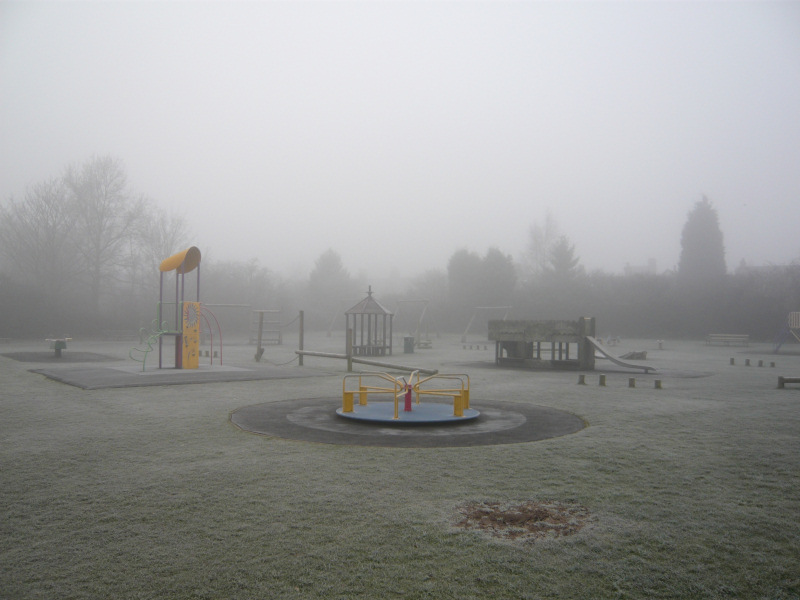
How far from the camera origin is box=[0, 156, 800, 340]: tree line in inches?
1278

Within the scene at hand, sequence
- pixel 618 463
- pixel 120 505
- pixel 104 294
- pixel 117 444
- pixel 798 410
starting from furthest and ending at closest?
pixel 104 294
pixel 798 410
pixel 117 444
pixel 618 463
pixel 120 505

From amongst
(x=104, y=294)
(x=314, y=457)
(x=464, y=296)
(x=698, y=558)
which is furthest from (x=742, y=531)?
(x=464, y=296)

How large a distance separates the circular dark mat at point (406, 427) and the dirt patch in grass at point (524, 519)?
6.80 ft

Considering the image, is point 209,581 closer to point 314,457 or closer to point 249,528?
point 249,528

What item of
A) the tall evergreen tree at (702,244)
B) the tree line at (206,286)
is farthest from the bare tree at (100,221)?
the tall evergreen tree at (702,244)

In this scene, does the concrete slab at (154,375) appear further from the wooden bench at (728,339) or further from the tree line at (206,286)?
the wooden bench at (728,339)

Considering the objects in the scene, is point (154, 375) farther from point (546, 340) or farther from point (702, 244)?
point (702, 244)

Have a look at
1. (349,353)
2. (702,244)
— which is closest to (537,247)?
(702,244)

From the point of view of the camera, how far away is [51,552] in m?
3.37

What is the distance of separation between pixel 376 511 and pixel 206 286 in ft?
129

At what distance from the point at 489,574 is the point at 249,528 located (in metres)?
1.58

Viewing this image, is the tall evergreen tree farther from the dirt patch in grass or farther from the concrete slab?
the dirt patch in grass

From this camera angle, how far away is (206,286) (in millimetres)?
41094

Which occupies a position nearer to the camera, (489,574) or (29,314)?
(489,574)
